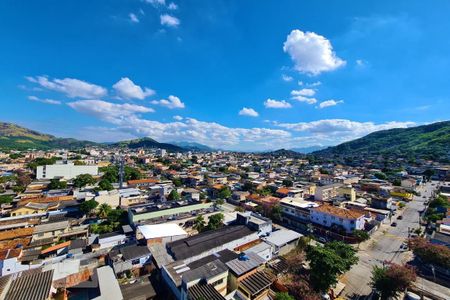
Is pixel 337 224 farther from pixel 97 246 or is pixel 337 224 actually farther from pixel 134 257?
pixel 97 246

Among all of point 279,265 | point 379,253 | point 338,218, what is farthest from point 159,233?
point 379,253

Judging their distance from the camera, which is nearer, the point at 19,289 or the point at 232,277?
the point at 19,289

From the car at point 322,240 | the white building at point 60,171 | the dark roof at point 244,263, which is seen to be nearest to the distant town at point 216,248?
the car at point 322,240

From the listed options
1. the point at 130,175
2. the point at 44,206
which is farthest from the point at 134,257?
the point at 130,175

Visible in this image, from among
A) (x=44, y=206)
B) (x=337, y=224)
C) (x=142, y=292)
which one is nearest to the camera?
(x=142, y=292)

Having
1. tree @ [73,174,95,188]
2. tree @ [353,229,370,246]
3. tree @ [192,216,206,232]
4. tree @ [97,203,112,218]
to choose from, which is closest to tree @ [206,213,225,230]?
tree @ [192,216,206,232]

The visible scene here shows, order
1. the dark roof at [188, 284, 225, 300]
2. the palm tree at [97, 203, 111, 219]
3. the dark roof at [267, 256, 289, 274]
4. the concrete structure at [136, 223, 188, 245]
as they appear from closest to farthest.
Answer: the dark roof at [188, 284, 225, 300] < the dark roof at [267, 256, 289, 274] < the concrete structure at [136, 223, 188, 245] < the palm tree at [97, 203, 111, 219]

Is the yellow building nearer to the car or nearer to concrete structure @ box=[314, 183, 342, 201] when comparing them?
the car
